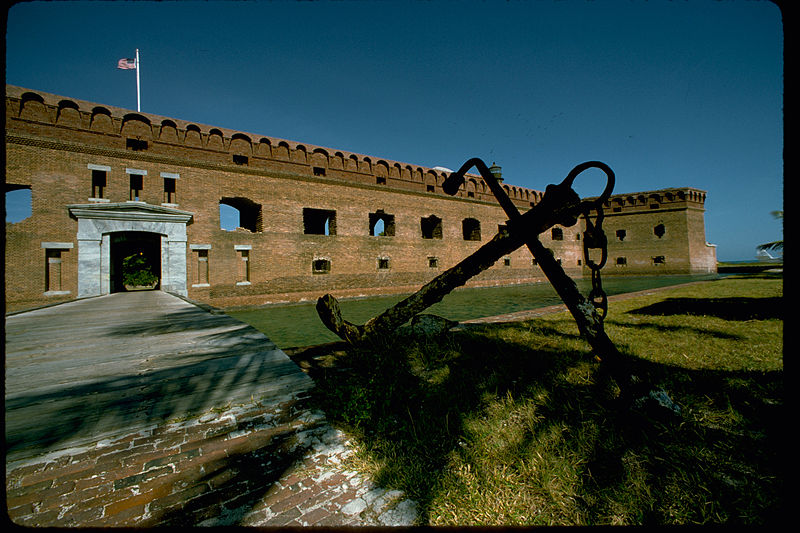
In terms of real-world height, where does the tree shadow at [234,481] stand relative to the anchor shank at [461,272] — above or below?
below

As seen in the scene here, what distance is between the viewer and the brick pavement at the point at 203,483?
1.32 meters

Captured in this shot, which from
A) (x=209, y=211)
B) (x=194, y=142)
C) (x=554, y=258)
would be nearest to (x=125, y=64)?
(x=194, y=142)

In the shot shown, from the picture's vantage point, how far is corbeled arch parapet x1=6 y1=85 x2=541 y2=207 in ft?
38.4

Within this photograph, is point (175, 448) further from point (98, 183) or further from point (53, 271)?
point (98, 183)

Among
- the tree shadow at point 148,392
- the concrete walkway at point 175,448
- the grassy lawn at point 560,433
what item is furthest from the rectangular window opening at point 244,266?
the grassy lawn at point 560,433

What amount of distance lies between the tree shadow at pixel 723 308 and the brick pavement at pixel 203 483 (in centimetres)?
722

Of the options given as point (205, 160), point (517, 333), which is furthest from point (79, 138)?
point (517, 333)

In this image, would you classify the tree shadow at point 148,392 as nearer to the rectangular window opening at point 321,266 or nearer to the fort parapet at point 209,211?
the fort parapet at point 209,211

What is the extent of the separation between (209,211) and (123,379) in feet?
44.5

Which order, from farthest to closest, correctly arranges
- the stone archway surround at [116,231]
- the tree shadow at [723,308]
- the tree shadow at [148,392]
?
the stone archway surround at [116,231] → the tree shadow at [723,308] → the tree shadow at [148,392]

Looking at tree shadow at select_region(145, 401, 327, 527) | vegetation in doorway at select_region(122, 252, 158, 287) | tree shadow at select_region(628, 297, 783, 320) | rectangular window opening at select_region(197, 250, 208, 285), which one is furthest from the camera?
vegetation in doorway at select_region(122, 252, 158, 287)

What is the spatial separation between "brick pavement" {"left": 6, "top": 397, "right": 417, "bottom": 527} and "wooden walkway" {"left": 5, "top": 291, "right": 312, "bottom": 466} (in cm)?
22

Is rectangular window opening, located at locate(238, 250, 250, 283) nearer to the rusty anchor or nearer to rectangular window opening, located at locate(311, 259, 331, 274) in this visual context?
rectangular window opening, located at locate(311, 259, 331, 274)

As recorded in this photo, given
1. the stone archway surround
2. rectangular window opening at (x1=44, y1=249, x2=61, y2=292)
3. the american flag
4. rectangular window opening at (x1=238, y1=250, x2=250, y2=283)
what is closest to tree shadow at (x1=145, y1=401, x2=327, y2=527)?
A: the stone archway surround
